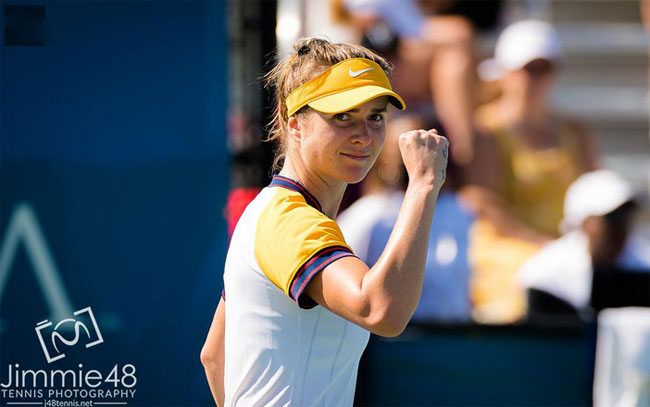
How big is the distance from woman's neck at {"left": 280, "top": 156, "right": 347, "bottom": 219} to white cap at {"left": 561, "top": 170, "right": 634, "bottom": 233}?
265cm

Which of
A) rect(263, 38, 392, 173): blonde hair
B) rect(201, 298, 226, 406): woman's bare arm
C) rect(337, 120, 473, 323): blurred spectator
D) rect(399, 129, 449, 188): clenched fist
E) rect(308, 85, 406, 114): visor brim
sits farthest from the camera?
rect(337, 120, 473, 323): blurred spectator

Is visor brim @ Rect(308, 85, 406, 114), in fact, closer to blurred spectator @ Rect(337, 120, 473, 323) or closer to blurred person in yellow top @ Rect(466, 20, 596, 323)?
blurred spectator @ Rect(337, 120, 473, 323)

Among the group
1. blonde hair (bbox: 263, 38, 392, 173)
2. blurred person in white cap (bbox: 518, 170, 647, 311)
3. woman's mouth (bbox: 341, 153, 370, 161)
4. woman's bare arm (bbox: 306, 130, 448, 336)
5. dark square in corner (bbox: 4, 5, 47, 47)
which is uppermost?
dark square in corner (bbox: 4, 5, 47, 47)

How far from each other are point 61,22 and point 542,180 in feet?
9.00

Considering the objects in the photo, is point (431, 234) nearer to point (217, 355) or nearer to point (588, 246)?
point (588, 246)

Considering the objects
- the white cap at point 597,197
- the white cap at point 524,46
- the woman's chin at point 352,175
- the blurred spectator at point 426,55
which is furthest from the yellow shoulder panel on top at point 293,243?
the white cap at point 524,46

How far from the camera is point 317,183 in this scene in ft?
6.72

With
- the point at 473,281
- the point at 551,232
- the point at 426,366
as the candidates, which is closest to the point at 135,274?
the point at 426,366

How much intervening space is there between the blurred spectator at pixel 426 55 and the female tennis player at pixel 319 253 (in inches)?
114

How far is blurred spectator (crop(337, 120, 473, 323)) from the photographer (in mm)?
4359

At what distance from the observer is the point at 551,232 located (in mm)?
5109

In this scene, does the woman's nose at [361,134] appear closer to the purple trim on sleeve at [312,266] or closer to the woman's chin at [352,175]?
the woman's chin at [352,175]

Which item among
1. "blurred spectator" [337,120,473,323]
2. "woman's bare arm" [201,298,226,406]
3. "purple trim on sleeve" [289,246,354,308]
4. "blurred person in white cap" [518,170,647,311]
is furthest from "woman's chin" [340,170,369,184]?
"blurred person in white cap" [518,170,647,311]

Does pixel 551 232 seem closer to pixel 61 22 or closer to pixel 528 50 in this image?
pixel 528 50
